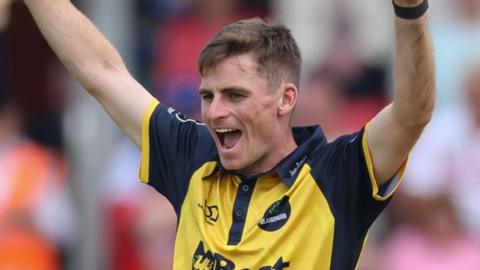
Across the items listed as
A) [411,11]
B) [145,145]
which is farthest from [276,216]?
[411,11]

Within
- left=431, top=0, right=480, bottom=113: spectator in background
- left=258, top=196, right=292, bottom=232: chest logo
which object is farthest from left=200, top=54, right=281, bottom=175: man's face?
left=431, top=0, right=480, bottom=113: spectator in background

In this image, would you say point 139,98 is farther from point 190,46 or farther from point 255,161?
point 190,46

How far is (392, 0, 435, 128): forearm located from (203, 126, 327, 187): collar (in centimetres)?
59

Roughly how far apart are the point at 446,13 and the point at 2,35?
331cm

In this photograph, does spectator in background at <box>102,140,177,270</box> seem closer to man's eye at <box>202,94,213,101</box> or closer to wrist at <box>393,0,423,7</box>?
man's eye at <box>202,94,213,101</box>

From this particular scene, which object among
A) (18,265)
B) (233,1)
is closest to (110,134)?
(18,265)

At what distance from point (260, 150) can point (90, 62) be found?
2.94ft

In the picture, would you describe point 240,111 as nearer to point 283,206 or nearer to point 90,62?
point 283,206

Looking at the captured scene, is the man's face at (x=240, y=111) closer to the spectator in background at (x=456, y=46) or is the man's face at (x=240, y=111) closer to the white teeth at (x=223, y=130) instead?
the white teeth at (x=223, y=130)

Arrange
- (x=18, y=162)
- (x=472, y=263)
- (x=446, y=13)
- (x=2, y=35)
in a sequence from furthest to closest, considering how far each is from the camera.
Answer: (x=446, y=13)
(x=2, y=35)
(x=18, y=162)
(x=472, y=263)

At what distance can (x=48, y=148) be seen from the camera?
9.34m

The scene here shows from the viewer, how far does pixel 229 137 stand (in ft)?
18.7

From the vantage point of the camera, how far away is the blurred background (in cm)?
890

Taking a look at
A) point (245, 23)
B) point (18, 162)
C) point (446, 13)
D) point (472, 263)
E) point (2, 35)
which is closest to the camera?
point (245, 23)
